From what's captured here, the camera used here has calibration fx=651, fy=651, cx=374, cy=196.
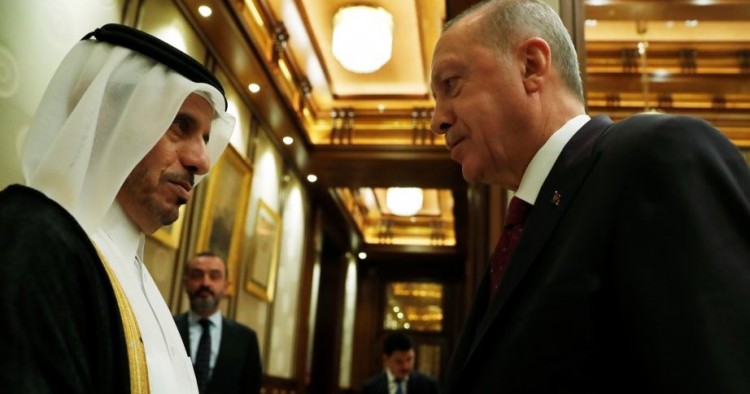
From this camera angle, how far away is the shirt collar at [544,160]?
124 cm

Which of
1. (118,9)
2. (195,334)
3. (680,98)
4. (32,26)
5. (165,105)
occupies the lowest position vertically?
(195,334)

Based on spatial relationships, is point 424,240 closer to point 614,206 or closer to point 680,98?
point 680,98

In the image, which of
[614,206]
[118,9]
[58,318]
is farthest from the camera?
[118,9]

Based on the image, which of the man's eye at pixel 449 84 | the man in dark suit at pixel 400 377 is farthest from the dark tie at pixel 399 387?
the man's eye at pixel 449 84

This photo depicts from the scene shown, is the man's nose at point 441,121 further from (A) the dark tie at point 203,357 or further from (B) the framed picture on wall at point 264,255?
(B) the framed picture on wall at point 264,255

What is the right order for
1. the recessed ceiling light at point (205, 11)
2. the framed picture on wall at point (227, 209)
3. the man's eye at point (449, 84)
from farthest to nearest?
the framed picture on wall at point (227, 209) < the recessed ceiling light at point (205, 11) < the man's eye at point (449, 84)

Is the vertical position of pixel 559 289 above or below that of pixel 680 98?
below

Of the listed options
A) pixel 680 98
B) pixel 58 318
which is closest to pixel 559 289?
pixel 58 318

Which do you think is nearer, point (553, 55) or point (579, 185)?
point (579, 185)

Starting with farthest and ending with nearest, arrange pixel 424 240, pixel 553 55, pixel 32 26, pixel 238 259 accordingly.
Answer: pixel 424 240
pixel 238 259
pixel 32 26
pixel 553 55

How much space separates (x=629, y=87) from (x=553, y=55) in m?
5.74

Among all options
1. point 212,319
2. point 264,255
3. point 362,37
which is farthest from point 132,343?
point 264,255

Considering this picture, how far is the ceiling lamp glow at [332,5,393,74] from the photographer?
6316mm

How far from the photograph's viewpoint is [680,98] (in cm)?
680
